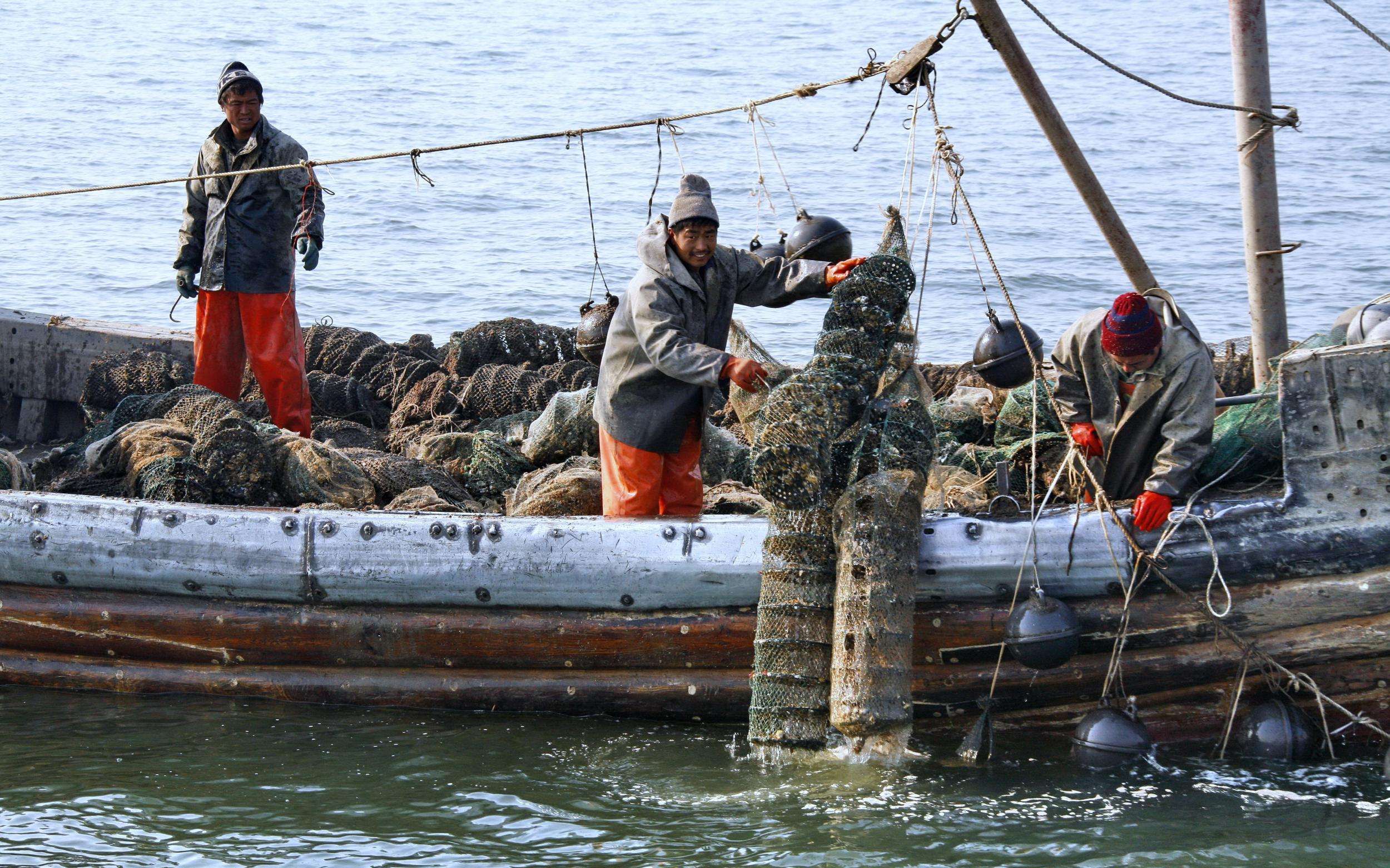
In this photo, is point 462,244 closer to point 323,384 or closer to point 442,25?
point 323,384

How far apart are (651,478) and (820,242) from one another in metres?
1.46

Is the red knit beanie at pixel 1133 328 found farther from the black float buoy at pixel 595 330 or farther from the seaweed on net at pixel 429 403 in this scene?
the seaweed on net at pixel 429 403

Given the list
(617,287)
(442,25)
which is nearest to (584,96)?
(442,25)

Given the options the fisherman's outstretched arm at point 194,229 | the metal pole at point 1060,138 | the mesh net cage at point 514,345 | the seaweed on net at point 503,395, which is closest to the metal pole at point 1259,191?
the metal pole at point 1060,138

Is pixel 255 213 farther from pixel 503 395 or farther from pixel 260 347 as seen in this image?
pixel 503 395

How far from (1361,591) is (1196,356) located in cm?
104

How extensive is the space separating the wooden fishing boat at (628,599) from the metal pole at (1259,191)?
67.9 inches

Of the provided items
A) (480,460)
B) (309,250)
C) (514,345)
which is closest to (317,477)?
(480,460)

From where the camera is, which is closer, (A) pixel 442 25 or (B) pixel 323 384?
(B) pixel 323 384

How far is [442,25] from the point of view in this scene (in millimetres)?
32875

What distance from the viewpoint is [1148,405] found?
5789 mm

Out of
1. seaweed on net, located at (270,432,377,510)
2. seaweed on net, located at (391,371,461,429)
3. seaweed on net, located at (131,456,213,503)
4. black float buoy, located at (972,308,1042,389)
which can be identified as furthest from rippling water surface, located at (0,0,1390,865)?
seaweed on net, located at (391,371,461,429)

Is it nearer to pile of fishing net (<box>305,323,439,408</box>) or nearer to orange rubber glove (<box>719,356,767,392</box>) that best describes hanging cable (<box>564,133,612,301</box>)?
orange rubber glove (<box>719,356,767,392</box>)

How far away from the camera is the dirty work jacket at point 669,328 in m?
5.85
